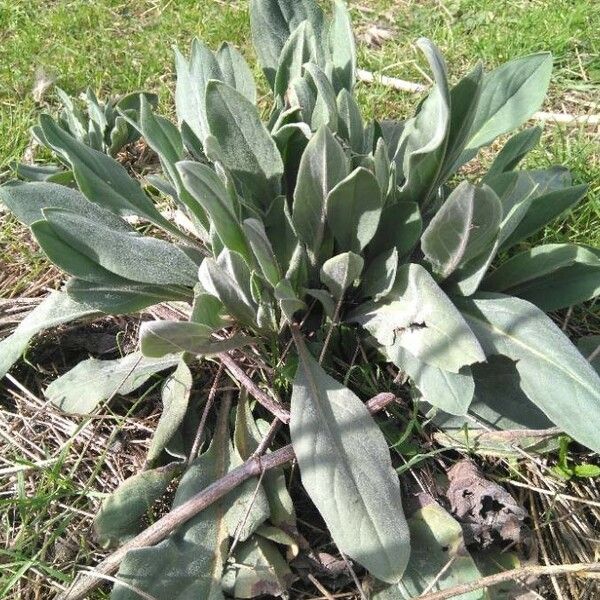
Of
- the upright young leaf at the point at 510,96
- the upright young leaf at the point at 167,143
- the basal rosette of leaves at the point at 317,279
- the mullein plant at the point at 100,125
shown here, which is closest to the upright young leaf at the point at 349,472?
the basal rosette of leaves at the point at 317,279

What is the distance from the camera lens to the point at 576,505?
1.45 metres

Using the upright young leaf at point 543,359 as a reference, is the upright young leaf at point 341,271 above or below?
above

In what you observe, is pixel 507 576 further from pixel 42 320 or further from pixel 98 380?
pixel 42 320

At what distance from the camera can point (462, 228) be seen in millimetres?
1277

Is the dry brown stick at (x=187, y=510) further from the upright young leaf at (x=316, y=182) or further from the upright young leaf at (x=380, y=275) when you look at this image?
the upright young leaf at (x=316, y=182)

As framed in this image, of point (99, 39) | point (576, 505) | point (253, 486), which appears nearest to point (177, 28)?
point (99, 39)

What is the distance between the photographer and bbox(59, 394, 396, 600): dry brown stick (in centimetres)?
131

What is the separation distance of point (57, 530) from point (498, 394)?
35.3 inches

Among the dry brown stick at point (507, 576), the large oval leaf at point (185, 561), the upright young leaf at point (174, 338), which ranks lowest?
the dry brown stick at point (507, 576)

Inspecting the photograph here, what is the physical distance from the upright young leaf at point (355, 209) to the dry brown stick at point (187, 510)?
1.06 ft

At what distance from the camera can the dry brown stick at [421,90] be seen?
2.38 m

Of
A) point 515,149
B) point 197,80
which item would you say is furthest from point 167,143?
point 515,149

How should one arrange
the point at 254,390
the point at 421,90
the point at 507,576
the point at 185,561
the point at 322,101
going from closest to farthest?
the point at 507,576
the point at 185,561
the point at 322,101
the point at 254,390
the point at 421,90

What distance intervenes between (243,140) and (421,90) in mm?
1277
